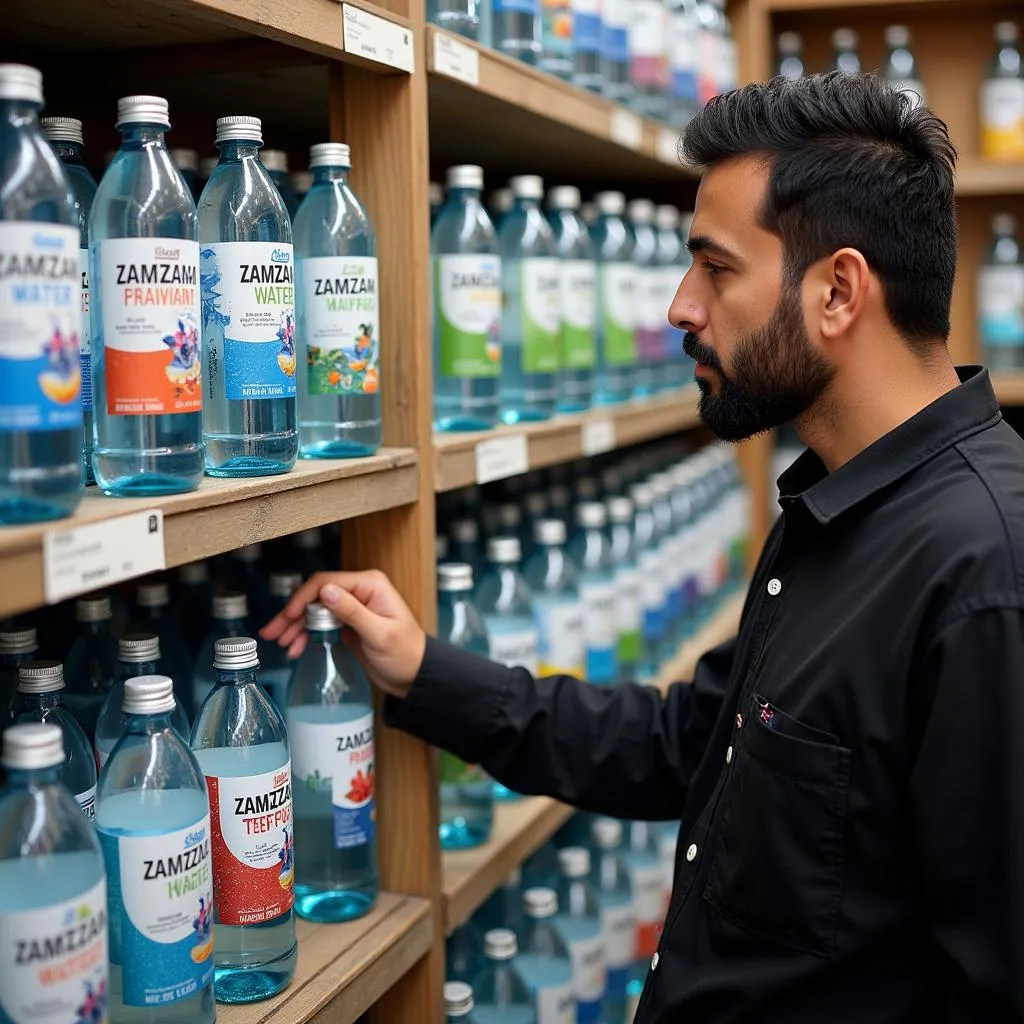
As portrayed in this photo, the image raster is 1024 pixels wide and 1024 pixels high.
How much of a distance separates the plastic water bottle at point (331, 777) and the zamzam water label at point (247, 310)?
36cm

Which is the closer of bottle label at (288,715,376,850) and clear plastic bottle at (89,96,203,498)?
clear plastic bottle at (89,96,203,498)

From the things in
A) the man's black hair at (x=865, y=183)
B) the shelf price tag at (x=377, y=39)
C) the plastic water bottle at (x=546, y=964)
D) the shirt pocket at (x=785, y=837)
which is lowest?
the plastic water bottle at (x=546, y=964)

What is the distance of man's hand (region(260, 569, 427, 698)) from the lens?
1443 mm

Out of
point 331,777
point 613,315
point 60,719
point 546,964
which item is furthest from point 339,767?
point 613,315

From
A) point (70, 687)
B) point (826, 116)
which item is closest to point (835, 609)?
point (826, 116)

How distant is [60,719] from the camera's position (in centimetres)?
111

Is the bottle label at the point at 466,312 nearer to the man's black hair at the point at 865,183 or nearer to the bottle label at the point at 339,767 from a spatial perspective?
the man's black hair at the point at 865,183

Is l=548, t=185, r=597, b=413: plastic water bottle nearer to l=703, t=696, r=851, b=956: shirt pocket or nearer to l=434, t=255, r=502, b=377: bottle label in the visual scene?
l=434, t=255, r=502, b=377: bottle label

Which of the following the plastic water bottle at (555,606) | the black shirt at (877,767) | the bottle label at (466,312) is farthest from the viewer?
the plastic water bottle at (555,606)

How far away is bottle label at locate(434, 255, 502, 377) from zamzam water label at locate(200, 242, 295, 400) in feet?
1.65

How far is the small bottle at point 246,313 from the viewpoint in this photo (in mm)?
1146

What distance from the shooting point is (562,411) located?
2115 millimetres

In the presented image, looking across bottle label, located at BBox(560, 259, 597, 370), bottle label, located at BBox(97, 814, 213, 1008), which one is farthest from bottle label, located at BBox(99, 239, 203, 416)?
bottle label, located at BBox(560, 259, 597, 370)

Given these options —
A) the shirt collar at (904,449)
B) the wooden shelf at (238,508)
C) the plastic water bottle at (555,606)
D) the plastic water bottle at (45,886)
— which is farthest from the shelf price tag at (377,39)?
the plastic water bottle at (555,606)
